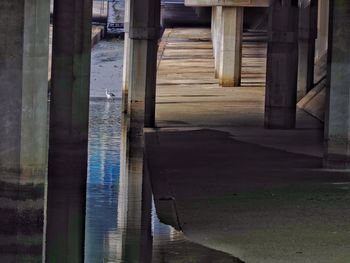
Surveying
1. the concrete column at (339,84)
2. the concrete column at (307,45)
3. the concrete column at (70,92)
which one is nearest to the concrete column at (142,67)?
the concrete column at (307,45)

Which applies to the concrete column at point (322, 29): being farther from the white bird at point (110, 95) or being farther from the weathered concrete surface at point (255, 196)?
the weathered concrete surface at point (255, 196)

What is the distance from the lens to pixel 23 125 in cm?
1365

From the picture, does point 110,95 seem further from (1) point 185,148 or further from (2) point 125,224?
(2) point 125,224

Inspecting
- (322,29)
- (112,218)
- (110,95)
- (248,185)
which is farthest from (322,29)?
(112,218)


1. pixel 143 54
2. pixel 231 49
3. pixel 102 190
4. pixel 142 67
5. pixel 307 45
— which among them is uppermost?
pixel 307 45

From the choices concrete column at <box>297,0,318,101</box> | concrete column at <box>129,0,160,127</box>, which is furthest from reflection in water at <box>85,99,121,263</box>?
concrete column at <box>297,0,318,101</box>

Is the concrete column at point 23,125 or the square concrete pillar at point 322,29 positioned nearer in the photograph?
the concrete column at point 23,125

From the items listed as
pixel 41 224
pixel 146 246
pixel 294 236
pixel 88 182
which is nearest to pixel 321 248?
pixel 294 236

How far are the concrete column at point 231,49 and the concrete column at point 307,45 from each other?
6.38 m

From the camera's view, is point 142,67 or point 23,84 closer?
point 23,84

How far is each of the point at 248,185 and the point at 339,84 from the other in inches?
106

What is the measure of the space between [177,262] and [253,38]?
54867mm

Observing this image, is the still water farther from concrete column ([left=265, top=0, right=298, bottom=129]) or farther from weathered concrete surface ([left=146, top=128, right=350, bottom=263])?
concrete column ([left=265, top=0, right=298, bottom=129])

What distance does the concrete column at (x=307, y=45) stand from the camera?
38250 mm
